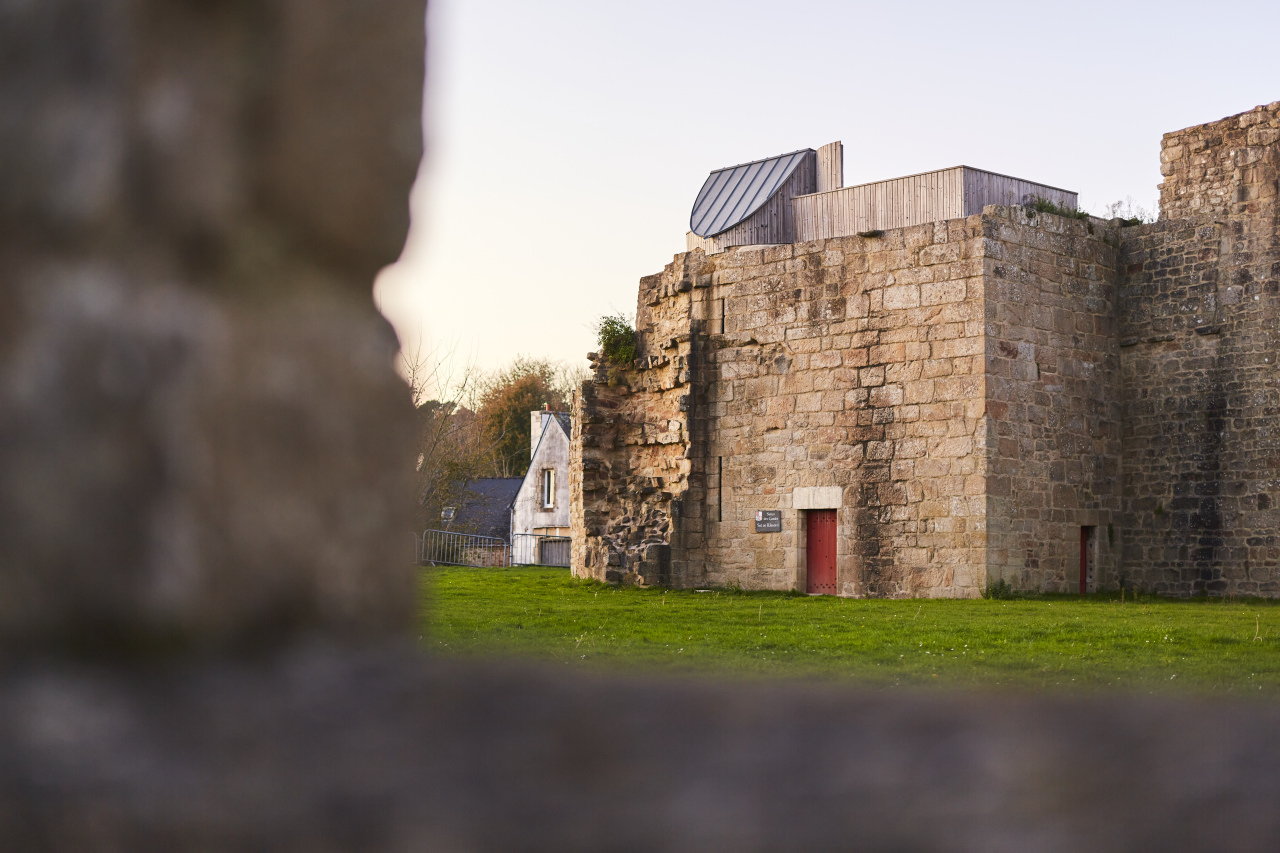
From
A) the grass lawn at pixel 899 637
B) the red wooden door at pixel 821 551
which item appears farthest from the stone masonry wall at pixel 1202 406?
the red wooden door at pixel 821 551

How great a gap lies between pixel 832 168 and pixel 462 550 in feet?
59.9

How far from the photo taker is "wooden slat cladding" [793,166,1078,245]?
17.6 m

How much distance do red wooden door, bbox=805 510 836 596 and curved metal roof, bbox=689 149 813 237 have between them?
610 cm

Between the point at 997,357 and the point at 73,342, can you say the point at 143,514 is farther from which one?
the point at 997,357

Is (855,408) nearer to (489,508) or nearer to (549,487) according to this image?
(549,487)

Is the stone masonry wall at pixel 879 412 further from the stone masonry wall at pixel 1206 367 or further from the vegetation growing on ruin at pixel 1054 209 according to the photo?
the stone masonry wall at pixel 1206 367

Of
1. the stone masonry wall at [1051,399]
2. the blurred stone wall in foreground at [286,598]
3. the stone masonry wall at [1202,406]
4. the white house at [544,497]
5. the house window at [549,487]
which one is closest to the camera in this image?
the blurred stone wall in foreground at [286,598]

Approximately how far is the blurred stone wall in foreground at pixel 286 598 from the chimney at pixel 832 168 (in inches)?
840

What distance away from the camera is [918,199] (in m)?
17.9

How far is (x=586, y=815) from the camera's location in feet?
2.12

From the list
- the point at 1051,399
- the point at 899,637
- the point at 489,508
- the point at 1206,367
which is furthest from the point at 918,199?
the point at 489,508

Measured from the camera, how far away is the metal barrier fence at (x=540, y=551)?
42625 millimetres

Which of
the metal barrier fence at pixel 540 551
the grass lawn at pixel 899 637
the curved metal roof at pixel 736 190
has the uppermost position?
the curved metal roof at pixel 736 190

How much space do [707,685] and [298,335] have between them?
1.56 ft
